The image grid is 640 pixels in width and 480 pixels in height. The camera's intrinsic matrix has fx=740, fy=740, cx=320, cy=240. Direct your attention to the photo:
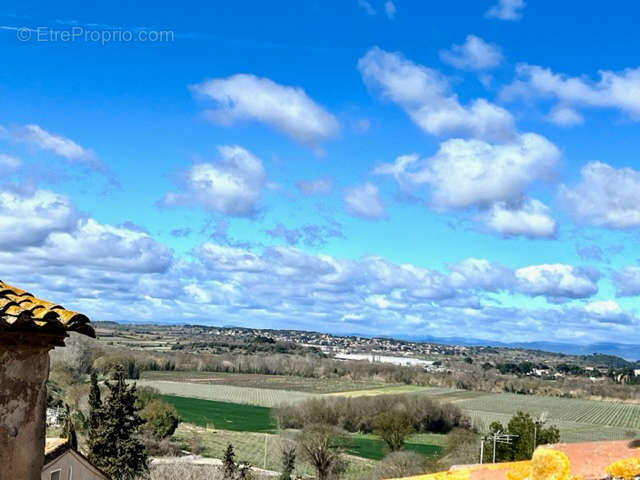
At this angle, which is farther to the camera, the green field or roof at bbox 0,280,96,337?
the green field

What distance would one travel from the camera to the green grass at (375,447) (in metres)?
60.1

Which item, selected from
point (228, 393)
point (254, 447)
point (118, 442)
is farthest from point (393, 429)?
point (228, 393)

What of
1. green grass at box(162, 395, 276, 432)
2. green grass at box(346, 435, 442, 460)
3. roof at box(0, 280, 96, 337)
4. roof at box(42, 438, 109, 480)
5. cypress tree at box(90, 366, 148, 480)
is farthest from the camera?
green grass at box(162, 395, 276, 432)

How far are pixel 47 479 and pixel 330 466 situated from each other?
41196 mm

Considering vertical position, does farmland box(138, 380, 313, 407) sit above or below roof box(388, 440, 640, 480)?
below

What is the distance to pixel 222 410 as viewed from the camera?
3356 inches

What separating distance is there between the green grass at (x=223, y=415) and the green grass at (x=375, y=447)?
10.6 metres

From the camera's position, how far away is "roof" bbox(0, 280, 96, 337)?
4.59 meters

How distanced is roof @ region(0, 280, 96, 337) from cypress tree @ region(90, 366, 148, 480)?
32991mm

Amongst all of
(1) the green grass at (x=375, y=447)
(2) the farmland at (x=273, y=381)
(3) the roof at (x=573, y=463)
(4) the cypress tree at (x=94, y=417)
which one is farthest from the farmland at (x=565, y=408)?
(3) the roof at (x=573, y=463)

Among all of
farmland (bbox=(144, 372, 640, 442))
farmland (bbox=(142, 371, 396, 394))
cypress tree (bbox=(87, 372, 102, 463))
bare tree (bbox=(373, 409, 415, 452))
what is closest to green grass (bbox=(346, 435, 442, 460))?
bare tree (bbox=(373, 409, 415, 452))

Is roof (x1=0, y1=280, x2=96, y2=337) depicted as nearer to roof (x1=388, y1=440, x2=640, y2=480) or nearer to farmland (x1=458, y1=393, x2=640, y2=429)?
roof (x1=388, y1=440, x2=640, y2=480)

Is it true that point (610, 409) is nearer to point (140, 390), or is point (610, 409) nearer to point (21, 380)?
point (140, 390)

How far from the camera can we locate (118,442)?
123 feet
